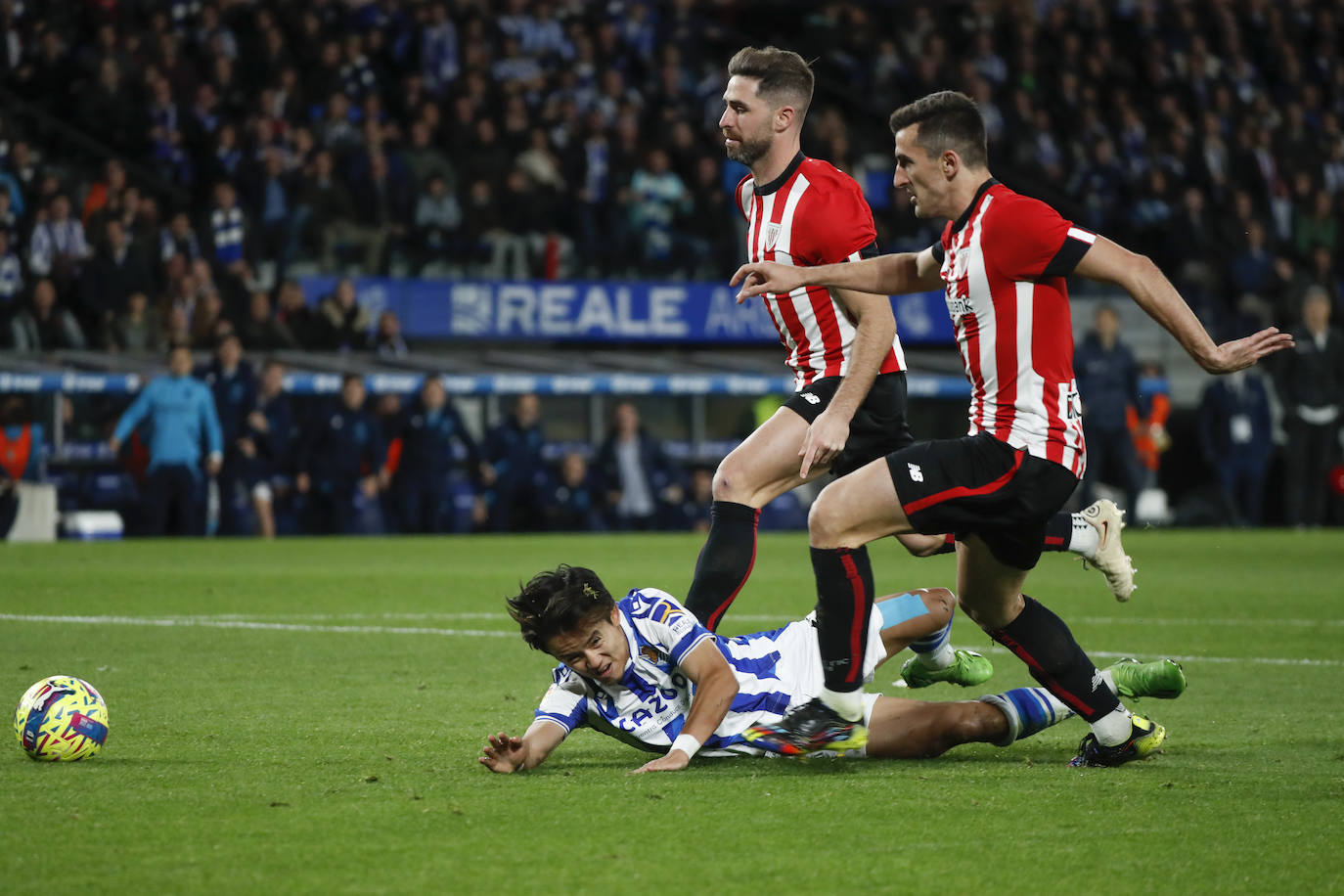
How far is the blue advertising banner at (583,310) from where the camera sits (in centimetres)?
1839

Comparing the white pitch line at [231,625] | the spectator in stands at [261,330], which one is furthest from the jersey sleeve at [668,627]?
the spectator in stands at [261,330]

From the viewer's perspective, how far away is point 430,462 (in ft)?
56.5

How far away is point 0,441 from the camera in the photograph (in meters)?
15.6

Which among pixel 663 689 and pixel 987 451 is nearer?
pixel 987 451

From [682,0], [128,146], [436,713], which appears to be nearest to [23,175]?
[128,146]

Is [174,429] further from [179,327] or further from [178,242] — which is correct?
[178,242]

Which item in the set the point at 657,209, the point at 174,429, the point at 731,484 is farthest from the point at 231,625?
the point at 657,209

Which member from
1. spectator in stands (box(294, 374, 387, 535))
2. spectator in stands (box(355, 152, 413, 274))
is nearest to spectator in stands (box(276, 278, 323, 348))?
spectator in stands (box(294, 374, 387, 535))

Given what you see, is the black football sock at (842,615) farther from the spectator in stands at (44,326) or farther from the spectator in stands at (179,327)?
the spectator in stands at (44,326)

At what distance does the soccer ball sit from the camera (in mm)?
4949

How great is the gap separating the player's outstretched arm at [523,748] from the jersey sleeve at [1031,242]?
1796 mm

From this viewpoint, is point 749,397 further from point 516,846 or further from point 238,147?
point 516,846

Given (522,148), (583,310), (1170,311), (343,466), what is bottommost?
(343,466)

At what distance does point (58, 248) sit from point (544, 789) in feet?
46.3
